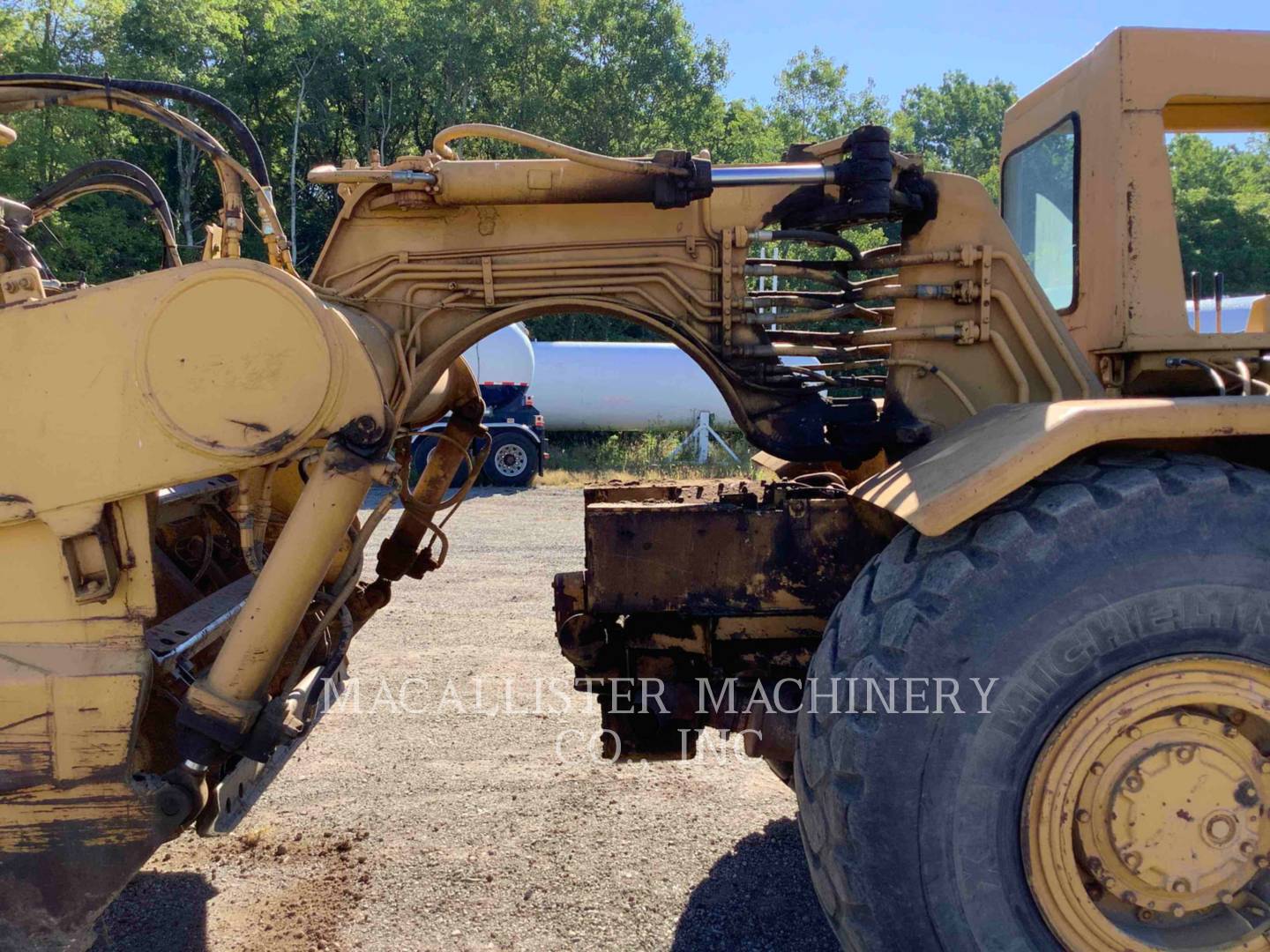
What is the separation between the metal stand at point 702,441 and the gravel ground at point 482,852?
1398cm

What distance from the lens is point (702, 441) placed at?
19.2 m

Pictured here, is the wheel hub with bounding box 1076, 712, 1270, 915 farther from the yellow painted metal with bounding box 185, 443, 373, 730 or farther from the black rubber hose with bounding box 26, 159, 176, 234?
the black rubber hose with bounding box 26, 159, 176, 234

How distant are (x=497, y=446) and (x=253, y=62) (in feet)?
59.4

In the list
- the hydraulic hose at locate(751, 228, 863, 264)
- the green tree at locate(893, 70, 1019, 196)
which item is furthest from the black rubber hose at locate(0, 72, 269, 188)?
the green tree at locate(893, 70, 1019, 196)

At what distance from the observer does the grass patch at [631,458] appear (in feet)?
56.4

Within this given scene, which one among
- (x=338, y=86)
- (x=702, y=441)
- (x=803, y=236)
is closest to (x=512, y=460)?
(x=702, y=441)

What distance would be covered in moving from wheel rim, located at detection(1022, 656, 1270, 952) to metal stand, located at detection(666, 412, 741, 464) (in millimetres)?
16497

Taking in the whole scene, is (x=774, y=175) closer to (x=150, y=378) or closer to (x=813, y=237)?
(x=813, y=237)

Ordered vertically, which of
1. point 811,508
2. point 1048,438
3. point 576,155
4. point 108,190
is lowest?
point 811,508

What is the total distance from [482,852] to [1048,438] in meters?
2.48

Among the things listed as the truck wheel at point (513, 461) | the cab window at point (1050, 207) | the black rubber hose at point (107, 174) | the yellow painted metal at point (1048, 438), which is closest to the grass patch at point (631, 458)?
the truck wheel at point (513, 461)

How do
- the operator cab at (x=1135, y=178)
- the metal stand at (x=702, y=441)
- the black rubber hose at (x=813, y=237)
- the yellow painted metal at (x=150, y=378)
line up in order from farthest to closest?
the metal stand at (x=702, y=441)
the black rubber hose at (x=813, y=237)
the operator cab at (x=1135, y=178)
the yellow painted metal at (x=150, y=378)

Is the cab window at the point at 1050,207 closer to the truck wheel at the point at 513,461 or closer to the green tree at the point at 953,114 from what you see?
the truck wheel at the point at 513,461

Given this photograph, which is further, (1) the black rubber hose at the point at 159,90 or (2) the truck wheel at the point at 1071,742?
(1) the black rubber hose at the point at 159,90
